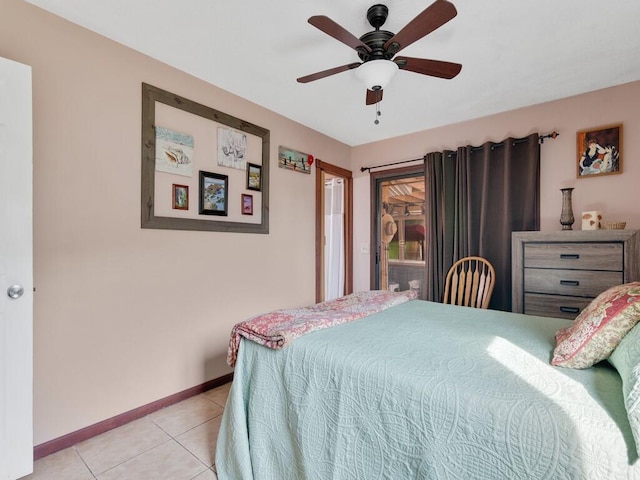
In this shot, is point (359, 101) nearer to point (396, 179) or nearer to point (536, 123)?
point (396, 179)

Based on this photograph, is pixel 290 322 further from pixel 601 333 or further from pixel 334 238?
pixel 334 238

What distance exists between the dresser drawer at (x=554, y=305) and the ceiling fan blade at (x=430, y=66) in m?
1.93

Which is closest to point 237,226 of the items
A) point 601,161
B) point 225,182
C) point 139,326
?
point 225,182

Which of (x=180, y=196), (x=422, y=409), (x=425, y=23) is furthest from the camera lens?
(x=180, y=196)

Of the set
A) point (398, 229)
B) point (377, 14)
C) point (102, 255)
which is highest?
point (377, 14)

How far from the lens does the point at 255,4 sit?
1.79m

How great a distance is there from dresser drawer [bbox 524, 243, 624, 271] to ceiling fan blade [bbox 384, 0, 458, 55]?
1.99m

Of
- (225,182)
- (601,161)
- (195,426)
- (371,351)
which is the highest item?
(601,161)

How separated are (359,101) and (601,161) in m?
2.17

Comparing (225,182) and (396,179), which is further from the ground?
(396,179)

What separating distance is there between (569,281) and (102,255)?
3423 millimetres

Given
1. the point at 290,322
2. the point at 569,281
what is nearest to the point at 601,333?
the point at 290,322

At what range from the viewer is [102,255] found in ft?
6.84

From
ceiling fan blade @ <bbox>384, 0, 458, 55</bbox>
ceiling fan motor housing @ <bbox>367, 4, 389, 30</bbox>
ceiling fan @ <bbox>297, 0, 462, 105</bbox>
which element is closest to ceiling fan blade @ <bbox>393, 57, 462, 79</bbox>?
ceiling fan @ <bbox>297, 0, 462, 105</bbox>
